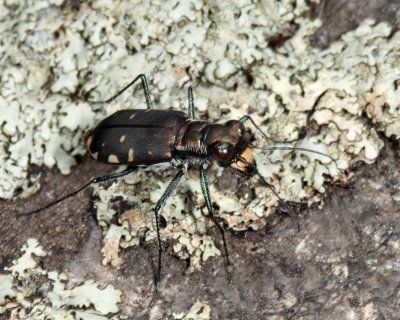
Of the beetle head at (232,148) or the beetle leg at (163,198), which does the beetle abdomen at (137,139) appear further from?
the beetle head at (232,148)

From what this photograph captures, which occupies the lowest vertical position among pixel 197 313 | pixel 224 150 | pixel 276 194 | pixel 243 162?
pixel 197 313

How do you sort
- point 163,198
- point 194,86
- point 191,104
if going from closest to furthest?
point 163,198 < point 191,104 < point 194,86

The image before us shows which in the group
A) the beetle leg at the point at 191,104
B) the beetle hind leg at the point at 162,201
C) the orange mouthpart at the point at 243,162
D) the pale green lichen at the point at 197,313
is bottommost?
the pale green lichen at the point at 197,313

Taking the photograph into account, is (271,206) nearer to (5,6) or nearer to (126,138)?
(126,138)

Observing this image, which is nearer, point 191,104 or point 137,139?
point 137,139

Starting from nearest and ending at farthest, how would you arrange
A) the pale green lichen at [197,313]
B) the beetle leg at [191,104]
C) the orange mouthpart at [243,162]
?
the pale green lichen at [197,313]
the orange mouthpart at [243,162]
the beetle leg at [191,104]

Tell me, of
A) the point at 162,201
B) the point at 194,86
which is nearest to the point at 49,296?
the point at 162,201

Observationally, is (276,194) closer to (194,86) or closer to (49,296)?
(194,86)

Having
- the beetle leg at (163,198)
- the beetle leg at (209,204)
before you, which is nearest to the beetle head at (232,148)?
the beetle leg at (209,204)
